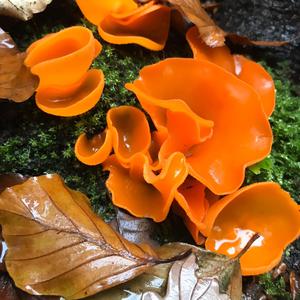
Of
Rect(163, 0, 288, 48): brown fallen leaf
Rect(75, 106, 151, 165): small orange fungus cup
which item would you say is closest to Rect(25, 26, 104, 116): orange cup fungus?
Rect(75, 106, 151, 165): small orange fungus cup

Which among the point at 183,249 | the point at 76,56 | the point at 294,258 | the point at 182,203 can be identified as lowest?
the point at 294,258

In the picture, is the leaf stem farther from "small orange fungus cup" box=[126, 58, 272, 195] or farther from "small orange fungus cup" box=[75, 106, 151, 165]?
"small orange fungus cup" box=[75, 106, 151, 165]

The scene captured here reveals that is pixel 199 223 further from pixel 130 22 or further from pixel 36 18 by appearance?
pixel 36 18

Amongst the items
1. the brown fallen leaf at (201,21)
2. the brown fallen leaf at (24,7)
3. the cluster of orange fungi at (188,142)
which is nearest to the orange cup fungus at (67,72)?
the cluster of orange fungi at (188,142)

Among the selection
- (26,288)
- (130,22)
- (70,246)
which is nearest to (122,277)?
(70,246)

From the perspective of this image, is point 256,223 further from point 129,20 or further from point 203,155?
point 129,20

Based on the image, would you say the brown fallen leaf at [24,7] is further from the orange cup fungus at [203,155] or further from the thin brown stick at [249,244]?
the thin brown stick at [249,244]
